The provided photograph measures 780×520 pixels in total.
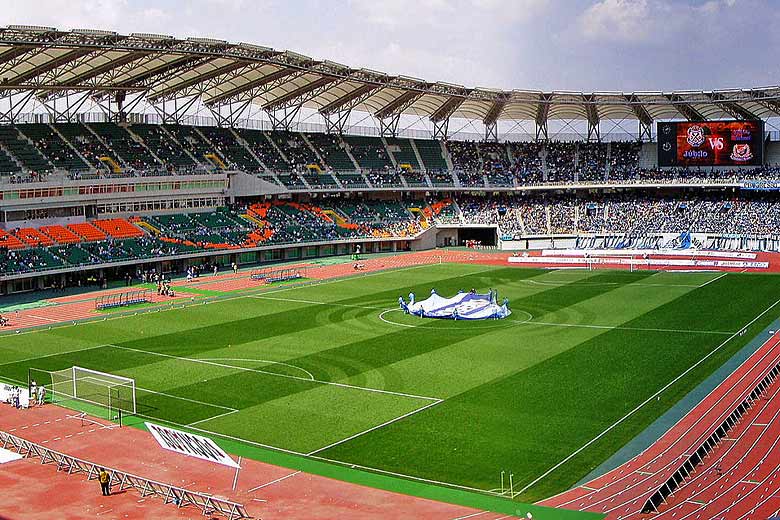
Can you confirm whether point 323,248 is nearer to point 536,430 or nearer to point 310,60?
point 310,60

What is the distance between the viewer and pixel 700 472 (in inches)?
898

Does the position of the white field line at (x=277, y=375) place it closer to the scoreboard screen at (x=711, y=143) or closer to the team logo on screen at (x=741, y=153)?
the scoreboard screen at (x=711, y=143)

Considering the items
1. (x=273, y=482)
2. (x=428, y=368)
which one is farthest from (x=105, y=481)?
(x=428, y=368)

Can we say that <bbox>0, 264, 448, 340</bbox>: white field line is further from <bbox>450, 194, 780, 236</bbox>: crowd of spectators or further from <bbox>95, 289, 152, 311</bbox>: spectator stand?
<bbox>450, 194, 780, 236</bbox>: crowd of spectators

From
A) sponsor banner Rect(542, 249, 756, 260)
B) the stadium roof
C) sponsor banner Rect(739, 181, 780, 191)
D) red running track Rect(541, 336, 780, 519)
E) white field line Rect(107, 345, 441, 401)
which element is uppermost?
the stadium roof

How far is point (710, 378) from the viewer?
107ft

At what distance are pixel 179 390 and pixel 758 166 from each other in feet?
220

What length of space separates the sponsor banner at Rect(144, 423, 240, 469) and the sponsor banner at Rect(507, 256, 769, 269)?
165 ft

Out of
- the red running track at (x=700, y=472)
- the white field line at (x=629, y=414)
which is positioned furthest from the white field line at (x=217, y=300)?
the red running track at (x=700, y=472)

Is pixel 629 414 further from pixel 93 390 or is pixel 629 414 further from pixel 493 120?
pixel 493 120

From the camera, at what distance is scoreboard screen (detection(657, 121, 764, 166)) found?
83.1 meters

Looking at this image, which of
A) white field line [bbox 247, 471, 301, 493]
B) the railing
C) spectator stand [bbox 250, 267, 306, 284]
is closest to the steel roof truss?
spectator stand [bbox 250, 267, 306, 284]

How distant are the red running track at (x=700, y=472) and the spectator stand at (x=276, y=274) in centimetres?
3691

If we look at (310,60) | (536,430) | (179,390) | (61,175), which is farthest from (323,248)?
(536,430)
